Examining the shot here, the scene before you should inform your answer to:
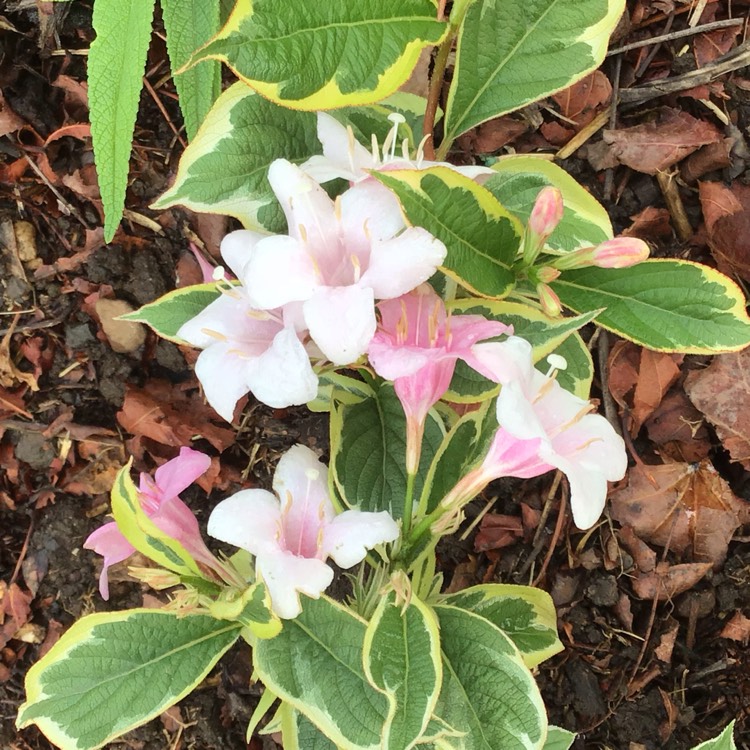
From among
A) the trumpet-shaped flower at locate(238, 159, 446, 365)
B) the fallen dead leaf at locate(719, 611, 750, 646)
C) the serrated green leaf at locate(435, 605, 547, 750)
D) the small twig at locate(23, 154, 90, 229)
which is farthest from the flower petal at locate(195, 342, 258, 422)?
the fallen dead leaf at locate(719, 611, 750, 646)

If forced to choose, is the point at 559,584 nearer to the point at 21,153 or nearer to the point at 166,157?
the point at 166,157

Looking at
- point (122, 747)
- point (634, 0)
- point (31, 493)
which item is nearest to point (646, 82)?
point (634, 0)

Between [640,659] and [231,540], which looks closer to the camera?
[231,540]

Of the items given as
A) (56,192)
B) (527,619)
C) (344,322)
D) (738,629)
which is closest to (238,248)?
(344,322)

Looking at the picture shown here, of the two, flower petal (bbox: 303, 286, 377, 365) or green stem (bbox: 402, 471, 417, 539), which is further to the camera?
green stem (bbox: 402, 471, 417, 539)

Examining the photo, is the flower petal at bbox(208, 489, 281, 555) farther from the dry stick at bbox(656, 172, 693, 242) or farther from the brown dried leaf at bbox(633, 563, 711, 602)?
the dry stick at bbox(656, 172, 693, 242)

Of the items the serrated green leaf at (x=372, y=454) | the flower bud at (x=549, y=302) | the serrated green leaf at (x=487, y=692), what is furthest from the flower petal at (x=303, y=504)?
the flower bud at (x=549, y=302)

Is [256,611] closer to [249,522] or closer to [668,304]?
[249,522]
